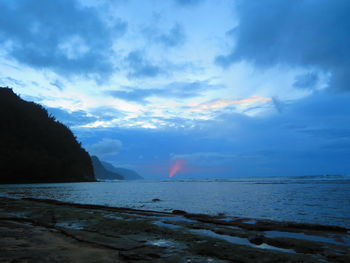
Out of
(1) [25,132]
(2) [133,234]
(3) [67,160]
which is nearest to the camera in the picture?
(2) [133,234]

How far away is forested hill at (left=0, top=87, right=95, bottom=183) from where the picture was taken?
14575 centimetres

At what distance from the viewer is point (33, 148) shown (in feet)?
546

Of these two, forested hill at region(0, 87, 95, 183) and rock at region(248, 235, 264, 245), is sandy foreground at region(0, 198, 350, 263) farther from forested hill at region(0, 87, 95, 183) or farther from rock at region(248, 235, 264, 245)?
forested hill at region(0, 87, 95, 183)

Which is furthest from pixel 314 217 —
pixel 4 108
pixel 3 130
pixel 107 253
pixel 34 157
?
pixel 4 108

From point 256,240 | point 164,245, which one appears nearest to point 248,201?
point 256,240

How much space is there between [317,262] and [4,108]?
19835cm

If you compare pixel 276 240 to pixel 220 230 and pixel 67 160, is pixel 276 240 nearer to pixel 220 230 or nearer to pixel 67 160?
pixel 220 230

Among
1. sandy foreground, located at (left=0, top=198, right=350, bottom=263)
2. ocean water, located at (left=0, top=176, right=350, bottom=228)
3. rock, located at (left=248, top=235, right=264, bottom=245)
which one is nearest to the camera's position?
sandy foreground, located at (left=0, top=198, right=350, bottom=263)

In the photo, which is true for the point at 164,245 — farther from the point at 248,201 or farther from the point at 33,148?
the point at 33,148

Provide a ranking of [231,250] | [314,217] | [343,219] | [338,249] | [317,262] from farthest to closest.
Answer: [314,217] < [343,219] < [338,249] < [231,250] < [317,262]

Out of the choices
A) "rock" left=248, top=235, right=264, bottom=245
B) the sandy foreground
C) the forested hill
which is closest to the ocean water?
the sandy foreground

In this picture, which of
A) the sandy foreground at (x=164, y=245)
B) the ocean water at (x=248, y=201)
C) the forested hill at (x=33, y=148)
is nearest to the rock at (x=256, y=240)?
the sandy foreground at (x=164, y=245)

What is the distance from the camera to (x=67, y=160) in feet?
593

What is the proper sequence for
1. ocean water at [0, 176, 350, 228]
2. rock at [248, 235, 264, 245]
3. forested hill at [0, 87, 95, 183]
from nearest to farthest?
rock at [248, 235, 264, 245] < ocean water at [0, 176, 350, 228] < forested hill at [0, 87, 95, 183]
